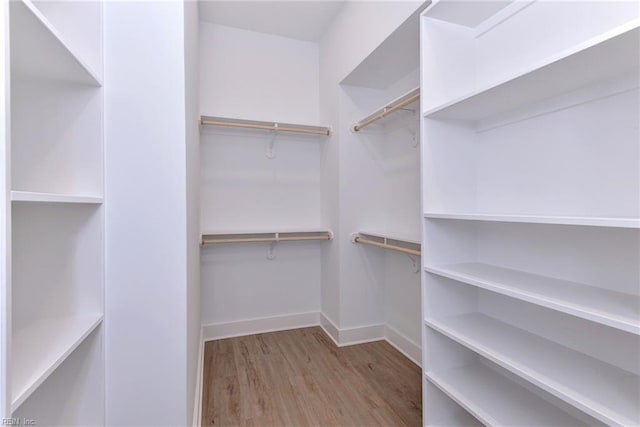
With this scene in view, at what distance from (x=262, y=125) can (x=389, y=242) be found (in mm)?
1362

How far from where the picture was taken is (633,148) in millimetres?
938

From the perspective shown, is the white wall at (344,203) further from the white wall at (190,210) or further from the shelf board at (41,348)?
the shelf board at (41,348)

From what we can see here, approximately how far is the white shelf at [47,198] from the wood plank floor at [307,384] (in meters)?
1.28

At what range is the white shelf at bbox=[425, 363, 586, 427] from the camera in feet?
3.58

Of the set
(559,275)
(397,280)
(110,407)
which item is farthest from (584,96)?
(110,407)

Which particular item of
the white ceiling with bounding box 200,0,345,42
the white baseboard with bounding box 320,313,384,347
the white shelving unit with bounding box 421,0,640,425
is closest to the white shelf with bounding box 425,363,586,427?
the white shelving unit with bounding box 421,0,640,425

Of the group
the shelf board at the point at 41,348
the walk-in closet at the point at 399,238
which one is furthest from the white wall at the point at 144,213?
the shelf board at the point at 41,348

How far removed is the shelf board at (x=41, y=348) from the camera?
68 centimetres

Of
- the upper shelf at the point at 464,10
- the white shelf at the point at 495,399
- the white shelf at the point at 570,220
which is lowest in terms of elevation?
the white shelf at the point at 495,399

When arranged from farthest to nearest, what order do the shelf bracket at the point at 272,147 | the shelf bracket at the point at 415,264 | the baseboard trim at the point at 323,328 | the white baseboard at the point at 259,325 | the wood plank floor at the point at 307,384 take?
the shelf bracket at the point at 272,147 < the white baseboard at the point at 259,325 < the baseboard trim at the point at 323,328 < the shelf bracket at the point at 415,264 < the wood plank floor at the point at 307,384

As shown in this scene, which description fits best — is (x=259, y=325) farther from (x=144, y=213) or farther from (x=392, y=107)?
(x=392, y=107)

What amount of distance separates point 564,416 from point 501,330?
13.5 inches

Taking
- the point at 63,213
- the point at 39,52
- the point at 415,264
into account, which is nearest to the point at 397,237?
the point at 415,264

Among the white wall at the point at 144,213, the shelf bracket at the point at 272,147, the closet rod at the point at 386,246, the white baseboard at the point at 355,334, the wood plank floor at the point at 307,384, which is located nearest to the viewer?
the white wall at the point at 144,213
